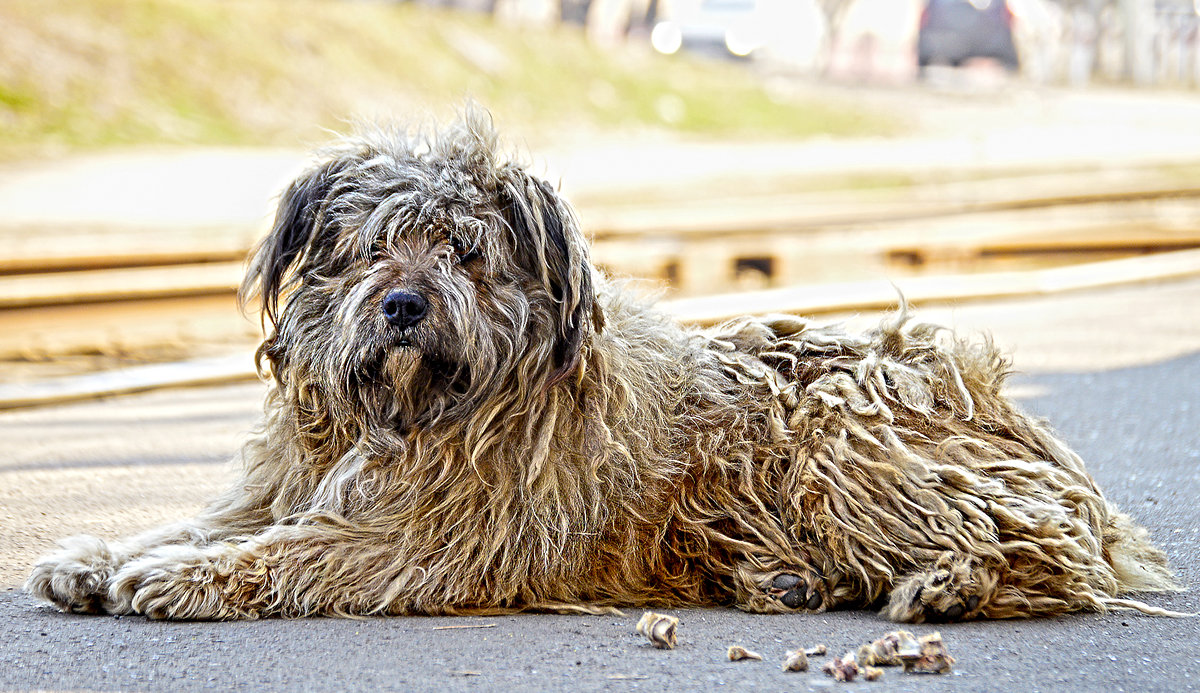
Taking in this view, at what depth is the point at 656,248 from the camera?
39.2 ft

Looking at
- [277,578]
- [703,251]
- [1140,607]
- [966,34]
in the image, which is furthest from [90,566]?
[966,34]

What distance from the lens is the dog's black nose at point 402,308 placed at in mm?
3629

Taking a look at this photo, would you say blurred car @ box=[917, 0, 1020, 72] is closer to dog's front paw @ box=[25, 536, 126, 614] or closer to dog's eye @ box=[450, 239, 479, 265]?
dog's eye @ box=[450, 239, 479, 265]

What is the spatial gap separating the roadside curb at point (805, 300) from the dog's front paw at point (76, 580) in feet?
9.14

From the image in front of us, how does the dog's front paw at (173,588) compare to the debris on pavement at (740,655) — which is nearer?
the debris on pavement at (740,655)

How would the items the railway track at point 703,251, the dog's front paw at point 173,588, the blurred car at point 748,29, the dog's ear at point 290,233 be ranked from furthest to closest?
1. the blurred car at point 748,29
2. the railway track at point 703,251
3. the dog's ear at point 290,233
4. the dog's front paw at point 173,588

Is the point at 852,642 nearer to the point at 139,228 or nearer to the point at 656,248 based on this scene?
the point at 656,248

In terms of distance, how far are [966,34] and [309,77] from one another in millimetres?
14955

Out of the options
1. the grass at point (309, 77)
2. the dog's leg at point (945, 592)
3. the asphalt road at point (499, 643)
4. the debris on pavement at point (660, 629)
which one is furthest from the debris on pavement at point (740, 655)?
the grass at point (309, 77)

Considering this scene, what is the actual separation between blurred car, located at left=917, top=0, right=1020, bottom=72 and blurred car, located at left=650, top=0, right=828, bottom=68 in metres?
2.17

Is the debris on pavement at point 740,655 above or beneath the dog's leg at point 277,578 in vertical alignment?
beneath

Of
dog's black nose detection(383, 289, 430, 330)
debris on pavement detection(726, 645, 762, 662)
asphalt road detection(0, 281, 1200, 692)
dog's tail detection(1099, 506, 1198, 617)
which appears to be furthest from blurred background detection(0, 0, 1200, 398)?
dog's tail detection(1099, 506, 1198, 617)

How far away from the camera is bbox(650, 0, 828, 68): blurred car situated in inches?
1055

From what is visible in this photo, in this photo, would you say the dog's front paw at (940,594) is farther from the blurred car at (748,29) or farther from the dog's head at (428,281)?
the blurred car at (748,29)
